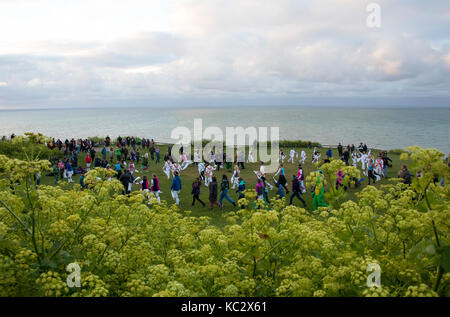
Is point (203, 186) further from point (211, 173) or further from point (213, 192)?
point (213, 192)

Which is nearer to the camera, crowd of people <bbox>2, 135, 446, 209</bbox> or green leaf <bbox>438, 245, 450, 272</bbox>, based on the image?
green leaf <bbox>438, 245, 450, 272</bbox>

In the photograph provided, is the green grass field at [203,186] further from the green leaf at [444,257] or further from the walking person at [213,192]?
the green leaf at [444,257]

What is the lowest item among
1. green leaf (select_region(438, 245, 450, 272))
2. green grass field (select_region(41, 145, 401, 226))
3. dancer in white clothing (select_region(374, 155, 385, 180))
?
green grass field (select_region(41, 145, 401, 226))

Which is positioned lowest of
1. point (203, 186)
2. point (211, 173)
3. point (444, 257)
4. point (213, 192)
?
point (203, 186)

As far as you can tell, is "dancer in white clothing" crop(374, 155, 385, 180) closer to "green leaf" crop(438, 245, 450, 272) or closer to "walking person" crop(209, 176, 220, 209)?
"walking person" crop(209, 176, 220, 209)

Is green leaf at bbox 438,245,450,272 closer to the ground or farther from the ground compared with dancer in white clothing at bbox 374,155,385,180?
farther from the ground

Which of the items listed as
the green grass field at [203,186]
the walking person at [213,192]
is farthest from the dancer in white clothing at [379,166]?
the walking person at [213,192]

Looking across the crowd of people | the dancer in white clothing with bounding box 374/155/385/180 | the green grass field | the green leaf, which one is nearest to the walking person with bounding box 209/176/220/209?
the crowd of people

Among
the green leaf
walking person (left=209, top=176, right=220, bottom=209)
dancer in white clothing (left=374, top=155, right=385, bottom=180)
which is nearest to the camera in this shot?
the green leaf

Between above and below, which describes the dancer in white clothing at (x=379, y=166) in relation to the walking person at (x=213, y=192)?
above

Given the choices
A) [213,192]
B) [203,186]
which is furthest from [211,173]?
[213,192]

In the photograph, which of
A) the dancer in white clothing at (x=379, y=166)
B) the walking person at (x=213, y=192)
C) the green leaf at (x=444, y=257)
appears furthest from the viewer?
the dancer in white clothing at (x=379, y=166)
